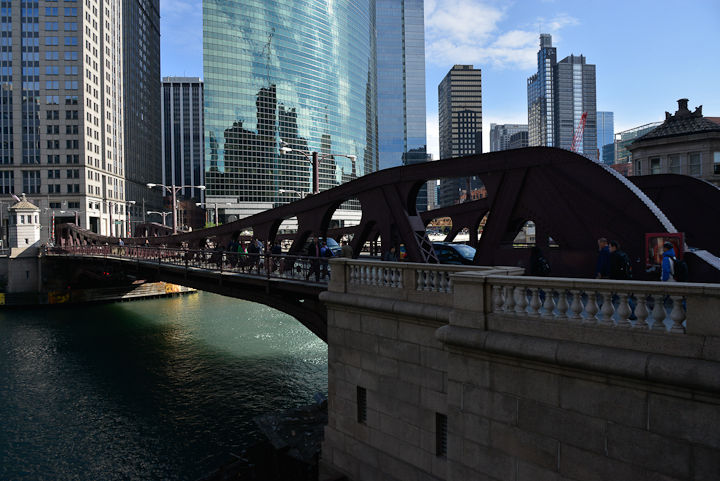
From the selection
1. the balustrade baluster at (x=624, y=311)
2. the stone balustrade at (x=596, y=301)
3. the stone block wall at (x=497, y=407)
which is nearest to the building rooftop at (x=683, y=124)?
the stone balustrade at (x=596, y=301)

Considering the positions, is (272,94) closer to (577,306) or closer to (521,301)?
(521,301)

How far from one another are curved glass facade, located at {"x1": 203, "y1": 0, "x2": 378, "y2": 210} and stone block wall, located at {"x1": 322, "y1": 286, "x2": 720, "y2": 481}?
10176 cm

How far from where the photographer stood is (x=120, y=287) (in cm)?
4925

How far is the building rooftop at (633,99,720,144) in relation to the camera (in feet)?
86.3

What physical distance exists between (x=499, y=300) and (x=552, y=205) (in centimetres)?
435

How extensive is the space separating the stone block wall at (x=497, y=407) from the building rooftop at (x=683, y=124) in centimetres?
2636

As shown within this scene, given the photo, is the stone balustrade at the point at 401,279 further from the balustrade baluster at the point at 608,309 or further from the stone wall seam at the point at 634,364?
the balustrade baluster at the point at 608,309

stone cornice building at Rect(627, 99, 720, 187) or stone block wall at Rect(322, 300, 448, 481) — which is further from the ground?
stone cornice building at Rect(627, 99, 720, 187)

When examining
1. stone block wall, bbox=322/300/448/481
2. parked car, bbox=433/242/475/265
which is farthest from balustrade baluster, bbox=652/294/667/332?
parked car, bbox=433/242/475/265

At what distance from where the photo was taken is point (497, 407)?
755cm

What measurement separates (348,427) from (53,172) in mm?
102638

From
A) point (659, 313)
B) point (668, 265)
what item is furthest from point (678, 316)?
point (668, 265)

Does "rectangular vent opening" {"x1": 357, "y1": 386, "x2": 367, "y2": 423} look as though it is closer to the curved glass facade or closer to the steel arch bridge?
the steel arch bridge

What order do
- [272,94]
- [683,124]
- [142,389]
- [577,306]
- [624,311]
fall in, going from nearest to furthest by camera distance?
[624,311] < [577,306] < [142,389] < [683,124] < [272,94]
